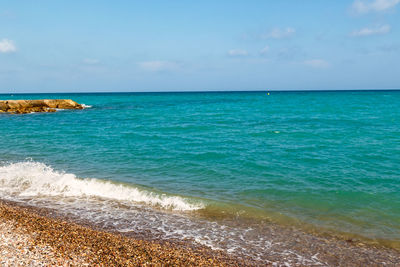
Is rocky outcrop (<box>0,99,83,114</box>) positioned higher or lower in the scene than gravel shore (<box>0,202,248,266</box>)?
higher

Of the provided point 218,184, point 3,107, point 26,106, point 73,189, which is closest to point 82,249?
point 73,189

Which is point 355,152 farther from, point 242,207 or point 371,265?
point 371,265

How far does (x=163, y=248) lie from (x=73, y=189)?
7.81m

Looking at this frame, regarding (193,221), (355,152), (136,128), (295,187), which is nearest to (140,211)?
(193,221)

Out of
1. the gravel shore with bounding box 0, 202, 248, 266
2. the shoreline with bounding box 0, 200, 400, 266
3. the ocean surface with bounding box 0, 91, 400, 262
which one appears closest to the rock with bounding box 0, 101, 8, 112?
the ocean surface with bounding box 0, 91, 400, 262

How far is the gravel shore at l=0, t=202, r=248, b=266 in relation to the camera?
25.2 ft

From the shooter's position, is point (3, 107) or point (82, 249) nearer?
point (82, 249)

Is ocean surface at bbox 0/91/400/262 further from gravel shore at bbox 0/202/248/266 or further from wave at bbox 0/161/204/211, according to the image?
gravel shore at bbox 0/202/248/266

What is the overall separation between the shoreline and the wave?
3.04m

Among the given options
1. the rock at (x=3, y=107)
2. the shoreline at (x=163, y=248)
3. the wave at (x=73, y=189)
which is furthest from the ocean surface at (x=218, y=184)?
the rock at (x=3, y=107)

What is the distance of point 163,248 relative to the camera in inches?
352

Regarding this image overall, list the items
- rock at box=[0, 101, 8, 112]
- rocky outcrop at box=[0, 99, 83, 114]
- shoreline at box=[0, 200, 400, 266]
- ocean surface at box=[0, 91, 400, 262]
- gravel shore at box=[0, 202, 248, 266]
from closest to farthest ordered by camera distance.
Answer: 1. gravel shore at box=[0, 202, 248, 266]
2. shoreline at box=[0, 200, 400, 266]
3. ocean surface at box=[0, 91, 400, 262]
4. rock at box=[0, 101, 8, 112]
5. rocky outcrop at box=[0, 99, 83, 114]

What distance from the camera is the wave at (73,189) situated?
43.5 ft

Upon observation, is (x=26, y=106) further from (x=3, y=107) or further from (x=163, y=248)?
(x=163, y=248)
